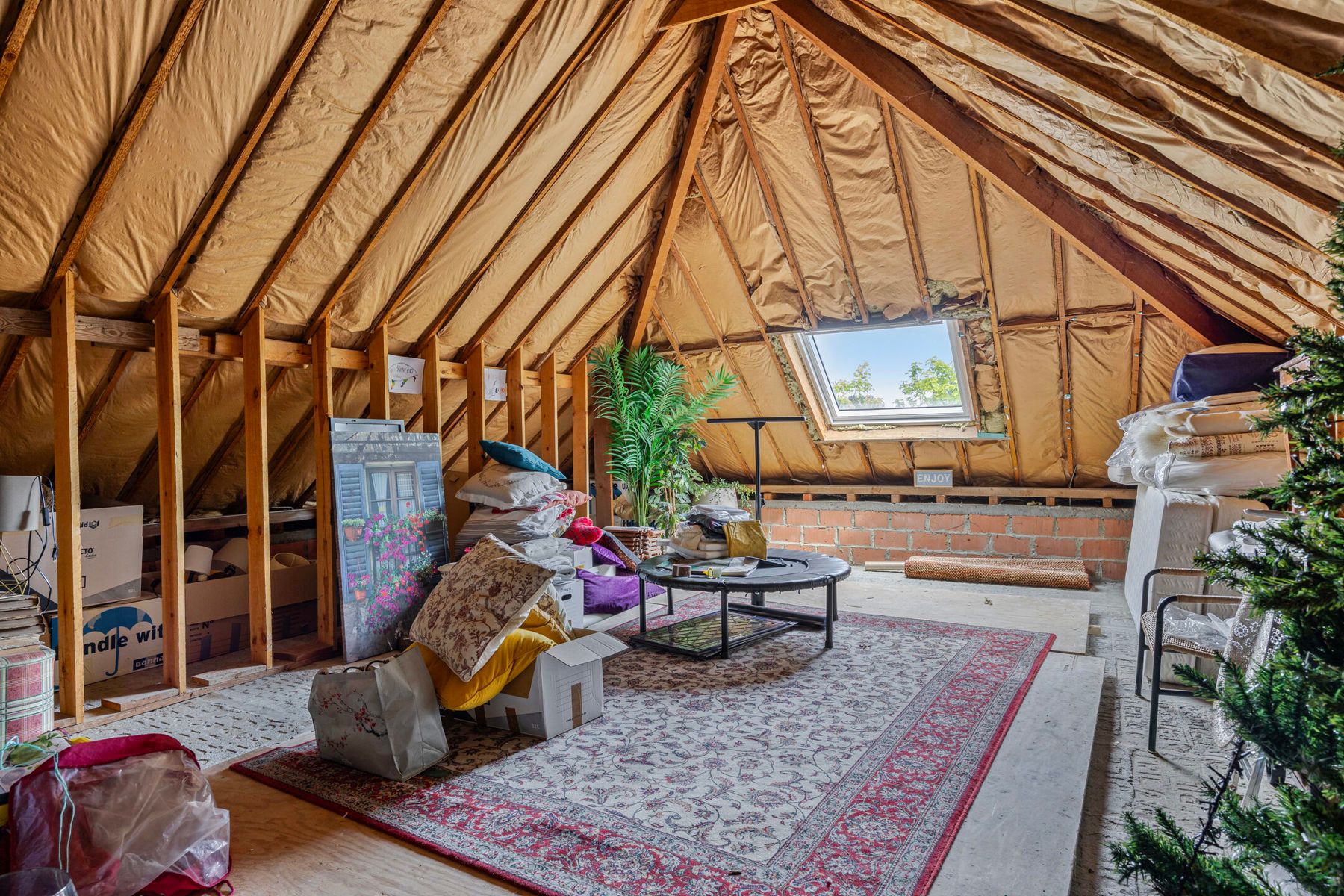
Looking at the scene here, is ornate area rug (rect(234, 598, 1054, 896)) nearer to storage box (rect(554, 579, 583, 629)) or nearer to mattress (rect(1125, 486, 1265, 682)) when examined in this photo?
mattress (rect(1125, 486, 1265, 682))

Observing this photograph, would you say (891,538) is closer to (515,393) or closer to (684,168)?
(515,393)

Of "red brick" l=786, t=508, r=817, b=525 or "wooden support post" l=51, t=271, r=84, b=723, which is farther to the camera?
"red brick" l=786, t=508, r=817, b=525

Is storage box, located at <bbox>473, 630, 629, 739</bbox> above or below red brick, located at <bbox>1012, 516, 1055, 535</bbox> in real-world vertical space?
below

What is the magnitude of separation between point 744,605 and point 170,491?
3.27m

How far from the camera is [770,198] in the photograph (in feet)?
18.0

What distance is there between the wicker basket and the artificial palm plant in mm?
391

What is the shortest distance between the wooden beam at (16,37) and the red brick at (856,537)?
251 inches

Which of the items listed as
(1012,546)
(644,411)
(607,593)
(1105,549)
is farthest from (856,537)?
(607,593)

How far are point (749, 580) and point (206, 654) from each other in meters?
2.96

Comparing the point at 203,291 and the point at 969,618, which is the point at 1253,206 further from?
the point at 203,291

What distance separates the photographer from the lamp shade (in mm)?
3467

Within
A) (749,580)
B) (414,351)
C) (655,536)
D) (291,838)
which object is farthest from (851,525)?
(291,838)

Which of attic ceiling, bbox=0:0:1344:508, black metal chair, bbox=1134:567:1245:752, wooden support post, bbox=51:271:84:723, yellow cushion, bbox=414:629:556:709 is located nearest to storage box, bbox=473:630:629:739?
yellow cushion, bbox=414:629:556:709

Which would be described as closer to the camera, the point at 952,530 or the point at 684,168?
the point at 684,168
